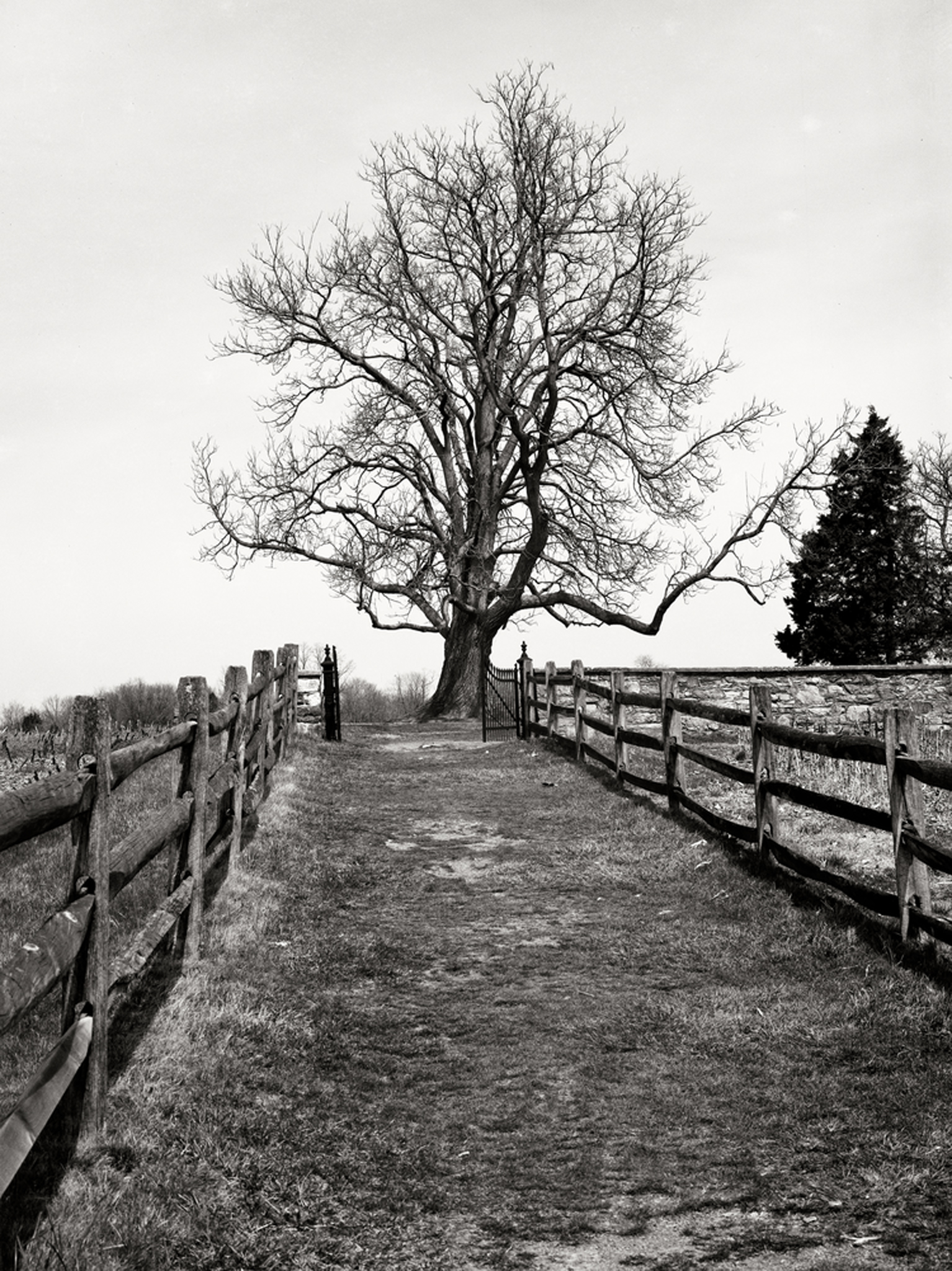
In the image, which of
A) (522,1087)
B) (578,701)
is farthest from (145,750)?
(578,701)

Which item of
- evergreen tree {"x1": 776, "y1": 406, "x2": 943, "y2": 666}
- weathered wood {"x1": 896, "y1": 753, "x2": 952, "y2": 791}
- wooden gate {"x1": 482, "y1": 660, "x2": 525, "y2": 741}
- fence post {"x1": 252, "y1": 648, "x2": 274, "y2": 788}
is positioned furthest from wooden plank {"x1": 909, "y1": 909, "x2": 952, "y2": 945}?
evergreen tree {"x1": 776, "y1": 406, "x2": 943, "y2": 666}

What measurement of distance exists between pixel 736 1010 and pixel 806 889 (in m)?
2.10

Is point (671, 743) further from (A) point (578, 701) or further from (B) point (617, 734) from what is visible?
(A) point (578, 701)

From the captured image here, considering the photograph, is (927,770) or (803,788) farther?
(803,788)

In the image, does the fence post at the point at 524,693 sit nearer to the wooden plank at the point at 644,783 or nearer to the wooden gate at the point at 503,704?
the wooden gate at the point at 503,704

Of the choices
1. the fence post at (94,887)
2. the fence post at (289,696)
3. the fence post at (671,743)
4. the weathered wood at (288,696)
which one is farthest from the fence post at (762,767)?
the fence post at (289,696)

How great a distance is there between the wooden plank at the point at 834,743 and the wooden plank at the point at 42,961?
4535 millimetres

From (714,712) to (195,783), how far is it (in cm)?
492

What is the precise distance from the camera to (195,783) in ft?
21.8

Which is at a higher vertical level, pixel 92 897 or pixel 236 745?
pixel 236 745

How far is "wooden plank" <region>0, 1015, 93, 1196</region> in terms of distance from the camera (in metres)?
3.02

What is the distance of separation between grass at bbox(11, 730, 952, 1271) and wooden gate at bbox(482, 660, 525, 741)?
41.6 ft

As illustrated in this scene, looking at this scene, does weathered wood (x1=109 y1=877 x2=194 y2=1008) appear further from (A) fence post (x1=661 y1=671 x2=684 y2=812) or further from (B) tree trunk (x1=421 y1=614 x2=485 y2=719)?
(B) tree trunk (x1=421 y1=614 x2=485 y2=719)

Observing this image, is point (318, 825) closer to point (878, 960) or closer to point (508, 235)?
point (878, 960)
